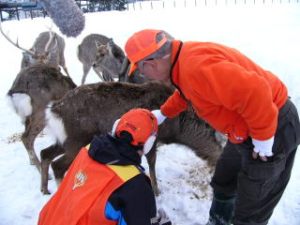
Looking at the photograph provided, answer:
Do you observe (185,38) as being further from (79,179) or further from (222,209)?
(79,179)

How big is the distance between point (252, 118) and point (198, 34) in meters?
10.7

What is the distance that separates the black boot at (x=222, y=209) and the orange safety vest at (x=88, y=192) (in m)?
1.32

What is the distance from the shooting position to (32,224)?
4.12 m

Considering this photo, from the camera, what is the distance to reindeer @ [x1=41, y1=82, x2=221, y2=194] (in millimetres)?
4129

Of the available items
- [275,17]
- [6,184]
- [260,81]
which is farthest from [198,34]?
[260,81]

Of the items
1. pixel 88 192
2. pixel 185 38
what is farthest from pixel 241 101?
pixel 185 38

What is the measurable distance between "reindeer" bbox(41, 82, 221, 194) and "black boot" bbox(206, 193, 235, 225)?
761 mm

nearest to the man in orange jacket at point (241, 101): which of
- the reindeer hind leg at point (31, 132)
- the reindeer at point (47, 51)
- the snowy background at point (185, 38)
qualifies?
the snowy background at point (185, 38)

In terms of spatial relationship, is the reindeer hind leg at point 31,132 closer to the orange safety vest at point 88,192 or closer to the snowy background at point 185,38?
the snowy background at point 185,38

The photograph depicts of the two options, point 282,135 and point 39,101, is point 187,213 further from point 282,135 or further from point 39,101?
point 39,101

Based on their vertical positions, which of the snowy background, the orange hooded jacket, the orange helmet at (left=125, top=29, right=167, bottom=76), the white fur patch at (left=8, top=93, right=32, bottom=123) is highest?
the orange helmet at (left=125, top=29, right=167, bottom=76)

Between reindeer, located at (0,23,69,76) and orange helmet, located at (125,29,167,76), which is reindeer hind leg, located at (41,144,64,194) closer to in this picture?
orange helmet, located at (125,29,167,76)

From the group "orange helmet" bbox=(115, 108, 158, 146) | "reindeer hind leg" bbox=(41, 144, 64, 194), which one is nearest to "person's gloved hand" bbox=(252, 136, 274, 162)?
"orange helmet" bbox=(115, 108, 158, 146)

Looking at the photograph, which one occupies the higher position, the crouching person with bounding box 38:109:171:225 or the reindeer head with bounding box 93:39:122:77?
the crouching person with bounding box 38:109:171:225
